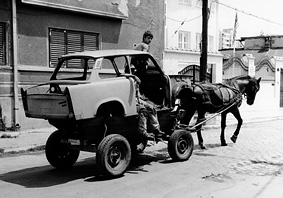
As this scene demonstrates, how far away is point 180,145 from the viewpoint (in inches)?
356

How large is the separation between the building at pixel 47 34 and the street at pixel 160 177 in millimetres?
3565

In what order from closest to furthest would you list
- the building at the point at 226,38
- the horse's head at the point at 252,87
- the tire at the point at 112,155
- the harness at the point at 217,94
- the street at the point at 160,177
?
the street at the point at 160,177, the tire at the point at 112,155, the harness at the point at 217,94, the horse's head at the point at 252,87, the building at the point at 226,38

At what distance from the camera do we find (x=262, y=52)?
1630 inches

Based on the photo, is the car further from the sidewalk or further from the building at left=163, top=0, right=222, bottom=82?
the building at left=163, top=0, right=222, bottom=82

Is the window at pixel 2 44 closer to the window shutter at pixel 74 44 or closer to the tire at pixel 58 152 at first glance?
the window shutter at pixel 74 44

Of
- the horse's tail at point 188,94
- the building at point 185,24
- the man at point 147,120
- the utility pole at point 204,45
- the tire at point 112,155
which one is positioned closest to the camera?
the tire at point 112,155

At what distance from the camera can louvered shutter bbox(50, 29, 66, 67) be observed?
14625 millimetres

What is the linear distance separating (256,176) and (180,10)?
25554 mm

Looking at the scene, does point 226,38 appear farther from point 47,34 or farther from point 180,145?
point 180,145

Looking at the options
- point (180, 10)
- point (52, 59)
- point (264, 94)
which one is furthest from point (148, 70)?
point (180, 10)

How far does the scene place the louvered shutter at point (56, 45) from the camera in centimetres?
1462

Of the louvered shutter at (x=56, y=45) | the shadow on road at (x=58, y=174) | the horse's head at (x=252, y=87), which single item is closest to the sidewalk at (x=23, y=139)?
the shadow on road at (x=58, y=174)

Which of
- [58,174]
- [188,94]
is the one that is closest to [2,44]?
[188,94]

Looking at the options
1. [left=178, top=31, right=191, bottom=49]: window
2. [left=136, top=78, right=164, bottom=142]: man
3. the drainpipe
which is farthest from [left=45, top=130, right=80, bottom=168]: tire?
[left=178, top=31, right=191, bottom=49]: window
